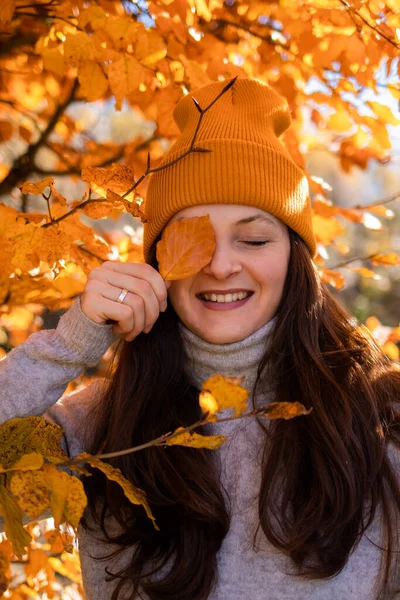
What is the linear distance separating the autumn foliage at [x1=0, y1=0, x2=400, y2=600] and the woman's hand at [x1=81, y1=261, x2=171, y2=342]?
0.23 feet

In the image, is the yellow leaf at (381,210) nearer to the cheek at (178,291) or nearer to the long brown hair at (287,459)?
the long brown hair at (287,459)

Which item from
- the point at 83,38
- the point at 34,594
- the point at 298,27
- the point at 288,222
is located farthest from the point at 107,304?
the point at 34,594

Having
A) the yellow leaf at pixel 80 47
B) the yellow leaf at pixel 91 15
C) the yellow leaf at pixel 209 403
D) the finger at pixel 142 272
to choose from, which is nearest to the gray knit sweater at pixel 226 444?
the finger at pixel 142 272

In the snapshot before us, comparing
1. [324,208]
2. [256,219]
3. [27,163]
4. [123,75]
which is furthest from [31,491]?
[27,163]

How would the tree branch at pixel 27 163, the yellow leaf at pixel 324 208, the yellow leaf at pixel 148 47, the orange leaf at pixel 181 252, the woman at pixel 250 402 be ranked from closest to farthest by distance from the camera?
1. the orange leaf at pixel 181 252
2. the woman at pixel 250 402
3. the yellow leaf at pixel 148 47
4. the yellow leaf at pixel 324 208
5. the tree branch at pixel 27 163

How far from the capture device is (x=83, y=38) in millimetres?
1749

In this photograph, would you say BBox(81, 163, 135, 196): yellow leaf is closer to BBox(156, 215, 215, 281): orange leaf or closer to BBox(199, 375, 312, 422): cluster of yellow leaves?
BBox(156, 215, 215, 281): orange leaf

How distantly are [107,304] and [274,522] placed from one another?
25.6 inches

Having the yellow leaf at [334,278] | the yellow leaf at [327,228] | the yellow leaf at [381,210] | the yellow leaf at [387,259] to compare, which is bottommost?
the yellow leaf at [334,278]

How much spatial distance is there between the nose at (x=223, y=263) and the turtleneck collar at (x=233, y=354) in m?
0.18

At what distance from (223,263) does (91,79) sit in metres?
0.59

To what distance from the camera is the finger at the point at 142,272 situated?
1.58 metres

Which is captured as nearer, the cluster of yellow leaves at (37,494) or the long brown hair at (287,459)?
the cluster of yellow leaves at (37,494)

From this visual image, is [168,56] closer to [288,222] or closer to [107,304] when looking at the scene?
[288,222]
